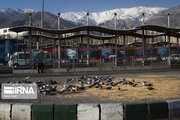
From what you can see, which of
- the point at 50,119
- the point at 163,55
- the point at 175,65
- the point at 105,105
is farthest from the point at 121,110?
the point at 175,65

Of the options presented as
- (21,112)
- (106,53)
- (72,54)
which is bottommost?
(21,112)

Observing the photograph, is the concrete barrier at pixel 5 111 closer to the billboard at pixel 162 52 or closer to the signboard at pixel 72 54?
the signboard at pixel 72 54

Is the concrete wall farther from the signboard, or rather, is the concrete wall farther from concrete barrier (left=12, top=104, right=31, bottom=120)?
the signboard

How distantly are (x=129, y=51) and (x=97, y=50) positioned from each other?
4.45 metres

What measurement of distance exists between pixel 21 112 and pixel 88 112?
6.43ft

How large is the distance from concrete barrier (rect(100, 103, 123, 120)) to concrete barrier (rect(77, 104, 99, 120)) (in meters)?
0.17

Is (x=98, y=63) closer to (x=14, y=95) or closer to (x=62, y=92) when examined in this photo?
(x=62, y=92)

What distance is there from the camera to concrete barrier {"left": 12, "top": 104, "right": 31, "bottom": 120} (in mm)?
5557

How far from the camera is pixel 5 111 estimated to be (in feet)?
18.8

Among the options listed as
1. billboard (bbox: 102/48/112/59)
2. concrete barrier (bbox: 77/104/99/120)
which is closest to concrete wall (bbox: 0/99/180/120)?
concrete barrier (bbox: 77/104/99/120)

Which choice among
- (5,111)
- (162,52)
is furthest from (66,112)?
(162,52)

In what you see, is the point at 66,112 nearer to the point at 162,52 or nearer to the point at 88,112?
the point at 88,112

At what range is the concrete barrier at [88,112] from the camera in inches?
212

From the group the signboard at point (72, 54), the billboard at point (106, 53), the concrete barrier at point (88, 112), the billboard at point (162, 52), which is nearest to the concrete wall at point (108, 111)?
the concrete barrier at point (88, 112)
